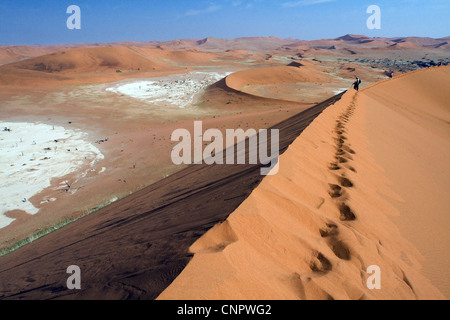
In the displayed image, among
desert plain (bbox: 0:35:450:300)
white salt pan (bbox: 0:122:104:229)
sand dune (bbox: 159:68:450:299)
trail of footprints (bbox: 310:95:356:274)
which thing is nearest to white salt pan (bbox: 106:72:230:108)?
white salt pan (bbox: 0:122:104:229)

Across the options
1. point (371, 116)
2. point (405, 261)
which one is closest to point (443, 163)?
point (371, 116)

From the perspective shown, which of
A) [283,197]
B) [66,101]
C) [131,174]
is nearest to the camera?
[283,197]

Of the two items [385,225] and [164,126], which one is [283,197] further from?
[164,126]

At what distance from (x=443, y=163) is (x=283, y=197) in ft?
15.6

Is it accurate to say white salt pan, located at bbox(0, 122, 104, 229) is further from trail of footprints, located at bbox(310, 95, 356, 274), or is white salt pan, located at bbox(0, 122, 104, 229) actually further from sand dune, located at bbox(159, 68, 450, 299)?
trail of footprints, located at bbox(310, 95, 356, 274)

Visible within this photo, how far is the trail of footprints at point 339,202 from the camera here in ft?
6.84

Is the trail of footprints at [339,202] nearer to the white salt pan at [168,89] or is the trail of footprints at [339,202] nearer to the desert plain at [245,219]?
the desert plain at [245,219]

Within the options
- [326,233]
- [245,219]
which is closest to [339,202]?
[326,233]

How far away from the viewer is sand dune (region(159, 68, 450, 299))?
1.76 m

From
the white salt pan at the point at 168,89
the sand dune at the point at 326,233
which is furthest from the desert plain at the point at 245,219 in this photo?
the white salt pan at the point at 168,89

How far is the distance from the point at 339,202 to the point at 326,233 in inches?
26.9
